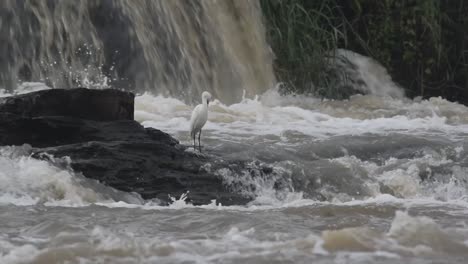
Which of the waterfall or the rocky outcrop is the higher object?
the waterfall

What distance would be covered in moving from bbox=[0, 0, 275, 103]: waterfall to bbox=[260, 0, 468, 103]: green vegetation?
3.46 feet

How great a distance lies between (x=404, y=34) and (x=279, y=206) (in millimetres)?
8587

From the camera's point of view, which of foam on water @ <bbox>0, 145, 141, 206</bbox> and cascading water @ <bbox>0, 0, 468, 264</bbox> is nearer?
cascading water @ <bbox>0, 0, 468, 264</bbox>

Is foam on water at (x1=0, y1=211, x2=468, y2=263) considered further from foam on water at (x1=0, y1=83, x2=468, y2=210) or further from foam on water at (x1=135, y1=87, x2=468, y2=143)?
foam on water at (x1=135, y1=87, x2=468, y2=143)

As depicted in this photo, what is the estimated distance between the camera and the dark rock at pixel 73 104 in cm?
716

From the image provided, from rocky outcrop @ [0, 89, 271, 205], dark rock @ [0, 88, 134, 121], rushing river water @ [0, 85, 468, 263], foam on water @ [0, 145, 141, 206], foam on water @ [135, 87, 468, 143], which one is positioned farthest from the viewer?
foam on water @ [135, 87, 468, 143]

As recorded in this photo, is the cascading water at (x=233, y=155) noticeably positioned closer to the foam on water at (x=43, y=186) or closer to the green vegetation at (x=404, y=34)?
the foam on water at (x=43, y=186)

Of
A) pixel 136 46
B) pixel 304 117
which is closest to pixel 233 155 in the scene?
pixel 304 117

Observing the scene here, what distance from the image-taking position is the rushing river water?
195 inches

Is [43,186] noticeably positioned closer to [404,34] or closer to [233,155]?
[233,155]

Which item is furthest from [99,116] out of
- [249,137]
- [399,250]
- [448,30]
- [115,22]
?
[448,30]

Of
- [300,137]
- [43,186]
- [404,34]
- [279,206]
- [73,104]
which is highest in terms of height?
[404,34]

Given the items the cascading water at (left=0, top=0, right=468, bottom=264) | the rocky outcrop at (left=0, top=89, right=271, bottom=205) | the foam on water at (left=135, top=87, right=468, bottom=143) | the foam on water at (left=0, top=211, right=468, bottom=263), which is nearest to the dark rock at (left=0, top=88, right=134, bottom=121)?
the rocky outcrop at (left=0, top=89, right=271, bottom=205)

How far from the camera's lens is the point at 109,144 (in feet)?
23.3
